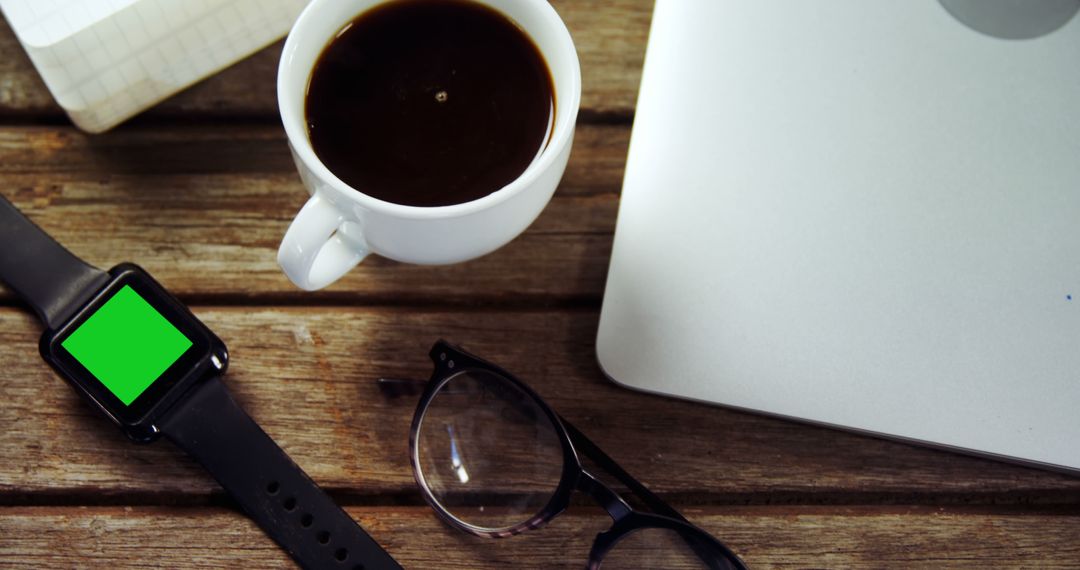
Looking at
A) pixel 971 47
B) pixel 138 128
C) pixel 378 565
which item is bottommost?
pixel 378 565

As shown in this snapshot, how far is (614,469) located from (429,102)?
0.87 feet

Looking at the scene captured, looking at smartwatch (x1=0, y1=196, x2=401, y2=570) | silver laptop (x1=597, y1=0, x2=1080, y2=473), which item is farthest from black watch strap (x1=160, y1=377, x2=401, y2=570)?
silver laptop (x1=597, y1=0, x2=1080, y2=473)

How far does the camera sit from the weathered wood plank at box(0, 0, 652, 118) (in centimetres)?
62

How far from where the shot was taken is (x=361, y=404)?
574 mm

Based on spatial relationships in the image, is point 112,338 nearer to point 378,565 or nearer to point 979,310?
point 378,565

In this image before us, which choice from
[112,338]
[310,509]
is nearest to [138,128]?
[112,338]

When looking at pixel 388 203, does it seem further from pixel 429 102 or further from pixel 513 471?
pixel 513 471

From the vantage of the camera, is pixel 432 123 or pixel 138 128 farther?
pixel 138 128

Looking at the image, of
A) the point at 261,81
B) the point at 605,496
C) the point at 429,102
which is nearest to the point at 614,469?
the point at 605,496

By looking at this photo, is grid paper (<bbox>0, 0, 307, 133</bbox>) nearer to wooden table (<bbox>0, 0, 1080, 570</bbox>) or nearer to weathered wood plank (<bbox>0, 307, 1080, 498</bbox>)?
wooden table (<bbox>0, 0, 1080, 570</bbox>)

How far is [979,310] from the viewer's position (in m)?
0.52

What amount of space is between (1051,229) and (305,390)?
0.50m

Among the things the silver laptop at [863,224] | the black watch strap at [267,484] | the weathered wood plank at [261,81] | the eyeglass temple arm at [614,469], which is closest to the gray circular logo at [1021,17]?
the silver laptop at [863,224]

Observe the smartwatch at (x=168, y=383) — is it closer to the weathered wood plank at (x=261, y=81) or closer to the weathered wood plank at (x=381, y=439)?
the weathered wood plank at (x=381, y=439)
